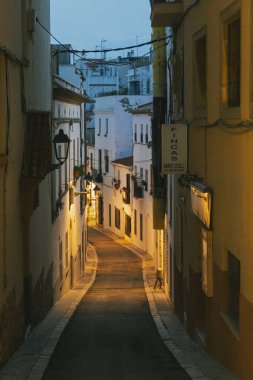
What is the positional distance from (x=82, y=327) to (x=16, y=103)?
5905mm

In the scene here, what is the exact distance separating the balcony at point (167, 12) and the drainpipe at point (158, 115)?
5740 mm

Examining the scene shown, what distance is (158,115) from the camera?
23.3 m

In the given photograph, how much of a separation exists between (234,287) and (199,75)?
15.8 feet

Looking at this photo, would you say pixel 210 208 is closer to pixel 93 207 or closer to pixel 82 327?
pixel 82 327

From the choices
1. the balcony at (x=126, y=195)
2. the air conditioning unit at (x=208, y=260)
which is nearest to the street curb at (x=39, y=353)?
the air conditioning unit at (x=208, y=260)

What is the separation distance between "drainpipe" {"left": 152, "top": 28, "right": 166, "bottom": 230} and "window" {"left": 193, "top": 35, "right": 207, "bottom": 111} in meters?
8.78

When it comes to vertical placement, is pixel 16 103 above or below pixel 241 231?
above

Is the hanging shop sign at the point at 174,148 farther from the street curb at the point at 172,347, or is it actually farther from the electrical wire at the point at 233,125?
the street curb at the point at 172,347

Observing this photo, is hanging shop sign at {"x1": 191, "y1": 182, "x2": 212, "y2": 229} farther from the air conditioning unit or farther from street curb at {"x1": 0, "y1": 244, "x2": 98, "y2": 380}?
street curb at {"x1": 0, "y1": 244, "x2": 98, "y2": 380}

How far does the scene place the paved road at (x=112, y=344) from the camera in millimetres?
10562

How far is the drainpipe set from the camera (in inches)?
868

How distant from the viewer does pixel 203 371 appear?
10.3 metres

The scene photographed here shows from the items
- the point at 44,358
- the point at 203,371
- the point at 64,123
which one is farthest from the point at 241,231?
the point at 64,123

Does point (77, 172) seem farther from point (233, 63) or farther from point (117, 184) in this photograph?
point (117, 184)
